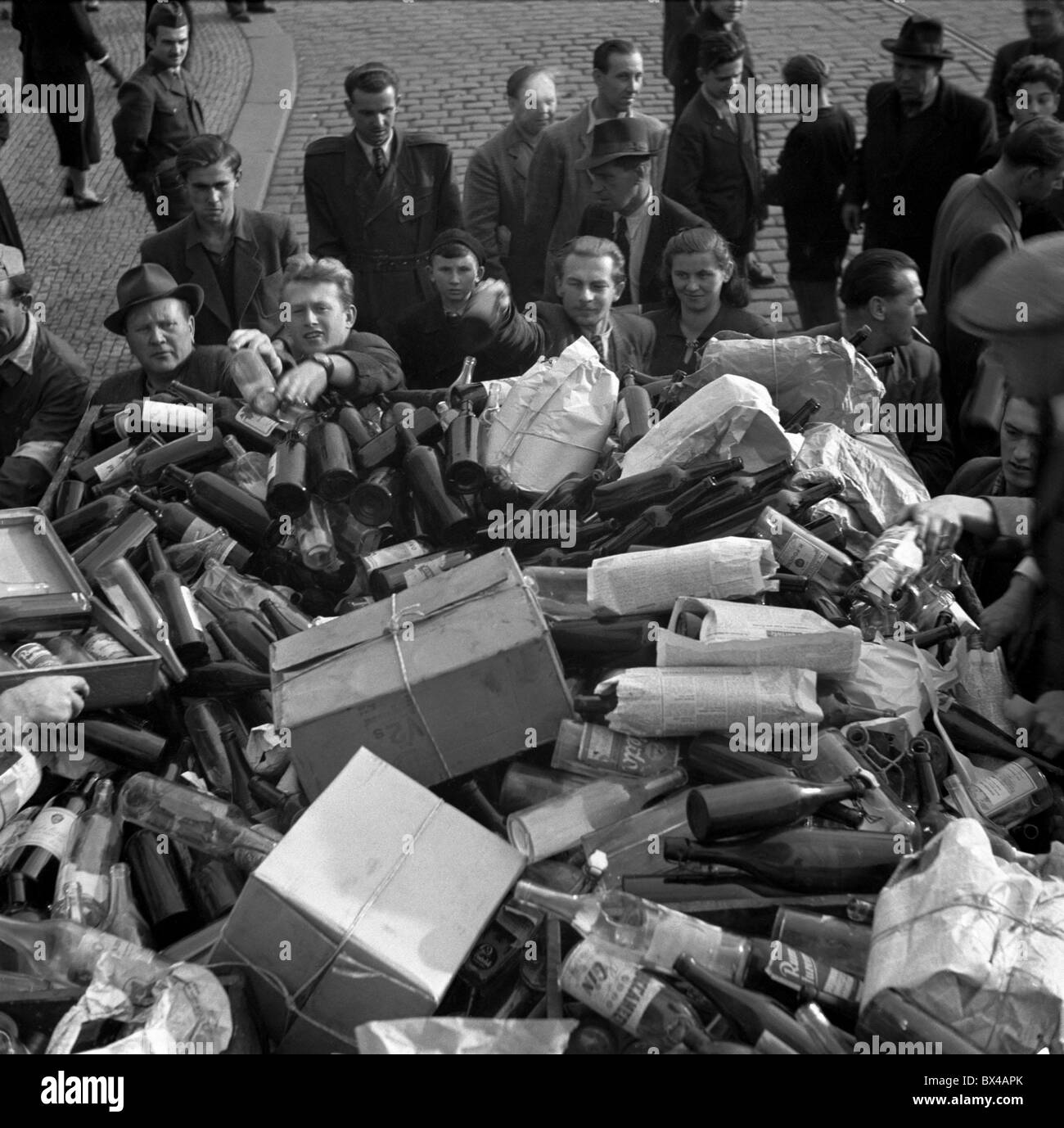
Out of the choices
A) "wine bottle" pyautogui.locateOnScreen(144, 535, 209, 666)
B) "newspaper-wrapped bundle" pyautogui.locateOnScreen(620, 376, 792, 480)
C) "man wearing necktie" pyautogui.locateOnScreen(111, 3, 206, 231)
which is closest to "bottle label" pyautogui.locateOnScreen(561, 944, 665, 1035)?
"wine bottle" pyautogui.locateOnScreen(144, 535, 209, 666)

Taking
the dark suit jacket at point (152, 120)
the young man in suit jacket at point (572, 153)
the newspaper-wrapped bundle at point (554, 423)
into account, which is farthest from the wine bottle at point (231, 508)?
the dark suit jacket at point (152, 120)

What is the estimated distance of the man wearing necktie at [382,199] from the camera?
22.1 ft

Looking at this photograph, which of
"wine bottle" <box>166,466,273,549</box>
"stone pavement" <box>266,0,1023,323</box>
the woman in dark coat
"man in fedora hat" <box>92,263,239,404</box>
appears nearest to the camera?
"wine bottle" <box>166,466,273,549</box>

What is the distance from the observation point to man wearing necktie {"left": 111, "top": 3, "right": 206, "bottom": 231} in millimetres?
7832

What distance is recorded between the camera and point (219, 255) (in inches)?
253

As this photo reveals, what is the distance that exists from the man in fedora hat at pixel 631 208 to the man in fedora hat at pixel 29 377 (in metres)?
2.51

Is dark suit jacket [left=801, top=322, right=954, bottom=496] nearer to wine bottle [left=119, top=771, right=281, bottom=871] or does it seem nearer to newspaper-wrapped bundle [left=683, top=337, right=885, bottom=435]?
newspaper-wrapped bundle [left=683, top=337, right=885, bottom=435]

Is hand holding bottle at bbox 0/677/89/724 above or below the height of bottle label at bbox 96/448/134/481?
below

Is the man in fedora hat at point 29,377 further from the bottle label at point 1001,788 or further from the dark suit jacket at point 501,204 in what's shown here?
the bottle label at point 1001,788

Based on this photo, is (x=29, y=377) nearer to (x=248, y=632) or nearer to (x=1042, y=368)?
(x=248, y=632)

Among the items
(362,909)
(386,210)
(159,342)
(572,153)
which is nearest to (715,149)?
(572,153)

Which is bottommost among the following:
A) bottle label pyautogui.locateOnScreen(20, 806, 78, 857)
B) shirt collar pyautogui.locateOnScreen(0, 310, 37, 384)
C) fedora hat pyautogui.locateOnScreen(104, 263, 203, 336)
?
bottle label pyautogui.locateOnScreen(20, 806, 78, 857)

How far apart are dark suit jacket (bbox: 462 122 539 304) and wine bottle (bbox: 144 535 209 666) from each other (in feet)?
11.6

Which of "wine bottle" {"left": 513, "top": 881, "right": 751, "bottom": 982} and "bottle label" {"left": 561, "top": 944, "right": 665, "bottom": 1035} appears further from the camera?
"wine bottle" {"left": 513, "top": 881, "right": 751, "bottom": 982}
